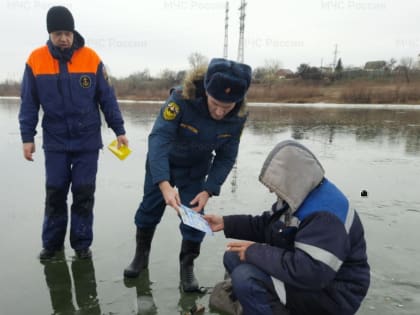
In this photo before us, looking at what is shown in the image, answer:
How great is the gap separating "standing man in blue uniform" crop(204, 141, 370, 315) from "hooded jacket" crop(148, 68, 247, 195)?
0.85 meters

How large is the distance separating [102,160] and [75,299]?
4.83 meters

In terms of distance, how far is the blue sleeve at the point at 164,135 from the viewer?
8.73ft

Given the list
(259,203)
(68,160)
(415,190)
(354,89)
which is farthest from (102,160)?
Answer: (354,89)

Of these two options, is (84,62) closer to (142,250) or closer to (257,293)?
(142,250)

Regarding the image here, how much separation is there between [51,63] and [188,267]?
1.90m

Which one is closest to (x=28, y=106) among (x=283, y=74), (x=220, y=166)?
(x=220, y=166)

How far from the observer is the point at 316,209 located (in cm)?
184

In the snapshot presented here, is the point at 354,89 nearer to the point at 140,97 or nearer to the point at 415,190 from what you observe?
the point at 140,97

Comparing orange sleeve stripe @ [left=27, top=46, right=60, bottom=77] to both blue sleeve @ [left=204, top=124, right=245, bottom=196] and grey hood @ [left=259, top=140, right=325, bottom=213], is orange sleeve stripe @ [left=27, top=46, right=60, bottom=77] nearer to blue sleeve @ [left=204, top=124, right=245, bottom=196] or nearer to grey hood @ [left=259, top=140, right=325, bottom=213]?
blue sleeve @ [left=204, top=124, right=245, bottom=196]

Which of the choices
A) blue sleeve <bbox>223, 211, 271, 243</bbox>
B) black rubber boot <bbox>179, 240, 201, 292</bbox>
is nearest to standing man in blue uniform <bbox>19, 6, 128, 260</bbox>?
black rubber boot <bbox>179, 240, 201, 292</bbox>

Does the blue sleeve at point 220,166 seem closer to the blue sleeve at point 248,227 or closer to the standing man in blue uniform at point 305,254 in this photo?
the blue sleeve at point 248,227

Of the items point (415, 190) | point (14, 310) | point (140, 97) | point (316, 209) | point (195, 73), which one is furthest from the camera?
point (140, 97)

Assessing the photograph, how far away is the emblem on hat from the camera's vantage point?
3.09 meters

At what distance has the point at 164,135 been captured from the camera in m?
2.71
